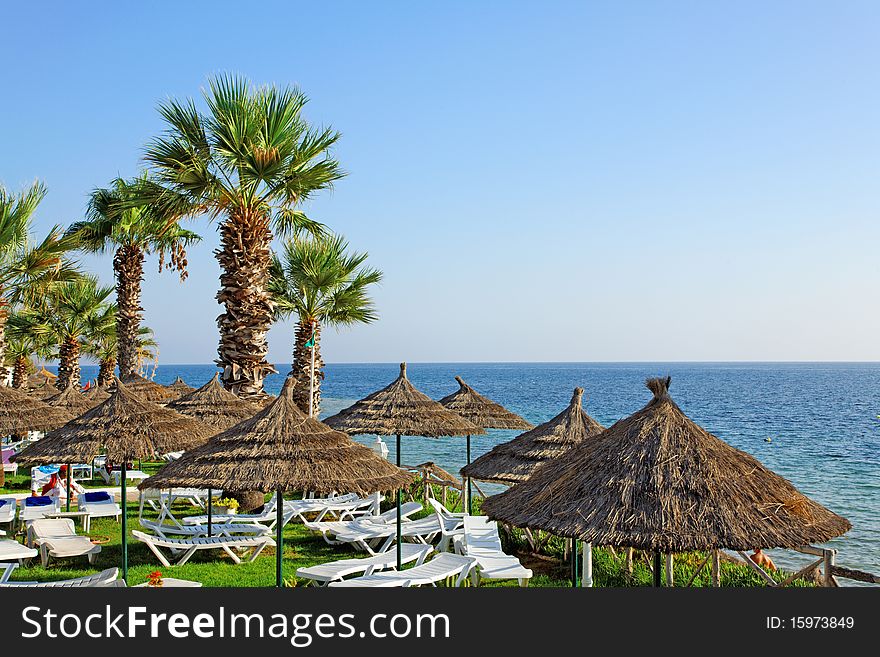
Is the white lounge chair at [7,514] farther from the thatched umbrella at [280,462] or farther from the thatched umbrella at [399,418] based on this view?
the thatched umbrella at [280,462]

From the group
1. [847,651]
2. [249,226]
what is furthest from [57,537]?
[847,651]

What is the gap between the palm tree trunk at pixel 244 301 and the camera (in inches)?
639

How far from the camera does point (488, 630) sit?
6.09m

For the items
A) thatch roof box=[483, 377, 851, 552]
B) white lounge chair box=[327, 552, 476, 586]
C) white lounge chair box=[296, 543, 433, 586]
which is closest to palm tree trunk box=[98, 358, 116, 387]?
white lounge chair box=[296, 543, 433, 586]

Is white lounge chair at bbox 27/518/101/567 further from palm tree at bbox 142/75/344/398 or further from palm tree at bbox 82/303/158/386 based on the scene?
palm tree at bbox 82/303/158/386

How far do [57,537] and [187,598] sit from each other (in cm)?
594

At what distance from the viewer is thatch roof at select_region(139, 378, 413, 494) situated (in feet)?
26.3

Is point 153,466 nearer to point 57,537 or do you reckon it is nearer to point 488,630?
point 57,537

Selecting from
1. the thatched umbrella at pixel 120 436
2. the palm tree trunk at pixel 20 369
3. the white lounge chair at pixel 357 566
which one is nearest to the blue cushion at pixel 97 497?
the thatched umbrella at pixel 120 436

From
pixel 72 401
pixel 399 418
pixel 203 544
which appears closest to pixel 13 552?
pixel 203 544

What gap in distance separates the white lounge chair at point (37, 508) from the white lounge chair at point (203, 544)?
9.62 ft

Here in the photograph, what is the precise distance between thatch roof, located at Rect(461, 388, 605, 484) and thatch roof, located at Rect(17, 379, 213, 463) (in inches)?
165

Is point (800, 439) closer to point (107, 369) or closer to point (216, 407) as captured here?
point (107, 369)

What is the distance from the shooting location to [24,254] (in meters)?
18.9
